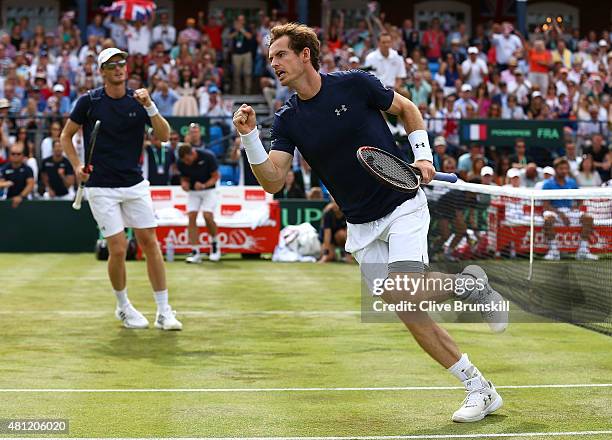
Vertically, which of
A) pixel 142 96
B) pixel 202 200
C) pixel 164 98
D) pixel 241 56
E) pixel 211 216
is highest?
pixel 241 56

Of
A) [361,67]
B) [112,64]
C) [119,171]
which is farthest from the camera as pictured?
[361,67]

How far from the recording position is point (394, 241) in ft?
21.5

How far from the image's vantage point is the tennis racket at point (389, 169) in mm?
6055

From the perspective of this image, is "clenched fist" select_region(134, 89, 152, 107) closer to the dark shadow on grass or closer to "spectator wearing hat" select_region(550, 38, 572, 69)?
the dark shadow on grass

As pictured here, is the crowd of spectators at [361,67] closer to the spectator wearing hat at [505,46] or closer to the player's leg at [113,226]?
the spectator wearing hat at [505,46]

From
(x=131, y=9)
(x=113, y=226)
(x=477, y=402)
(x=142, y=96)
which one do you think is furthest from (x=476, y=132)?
(x=477, y=402)

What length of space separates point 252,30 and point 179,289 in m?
15.5

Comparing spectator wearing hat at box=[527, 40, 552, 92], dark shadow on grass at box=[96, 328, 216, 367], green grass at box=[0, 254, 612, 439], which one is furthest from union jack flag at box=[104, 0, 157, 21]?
dark shadow on grass at box=[96, 328, 216, 367]

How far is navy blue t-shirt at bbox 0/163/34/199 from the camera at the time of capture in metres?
21.0

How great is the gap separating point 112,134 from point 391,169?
4.69m

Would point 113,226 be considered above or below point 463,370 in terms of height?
above

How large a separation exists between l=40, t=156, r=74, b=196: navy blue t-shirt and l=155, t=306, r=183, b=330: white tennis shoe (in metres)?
11.6

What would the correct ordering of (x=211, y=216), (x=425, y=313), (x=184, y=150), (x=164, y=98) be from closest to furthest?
(x=425, y=313) < (x=184, y=150) < (x=211, y=216) < (x=164, y=98)

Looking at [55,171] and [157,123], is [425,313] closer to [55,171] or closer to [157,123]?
[157,123]
